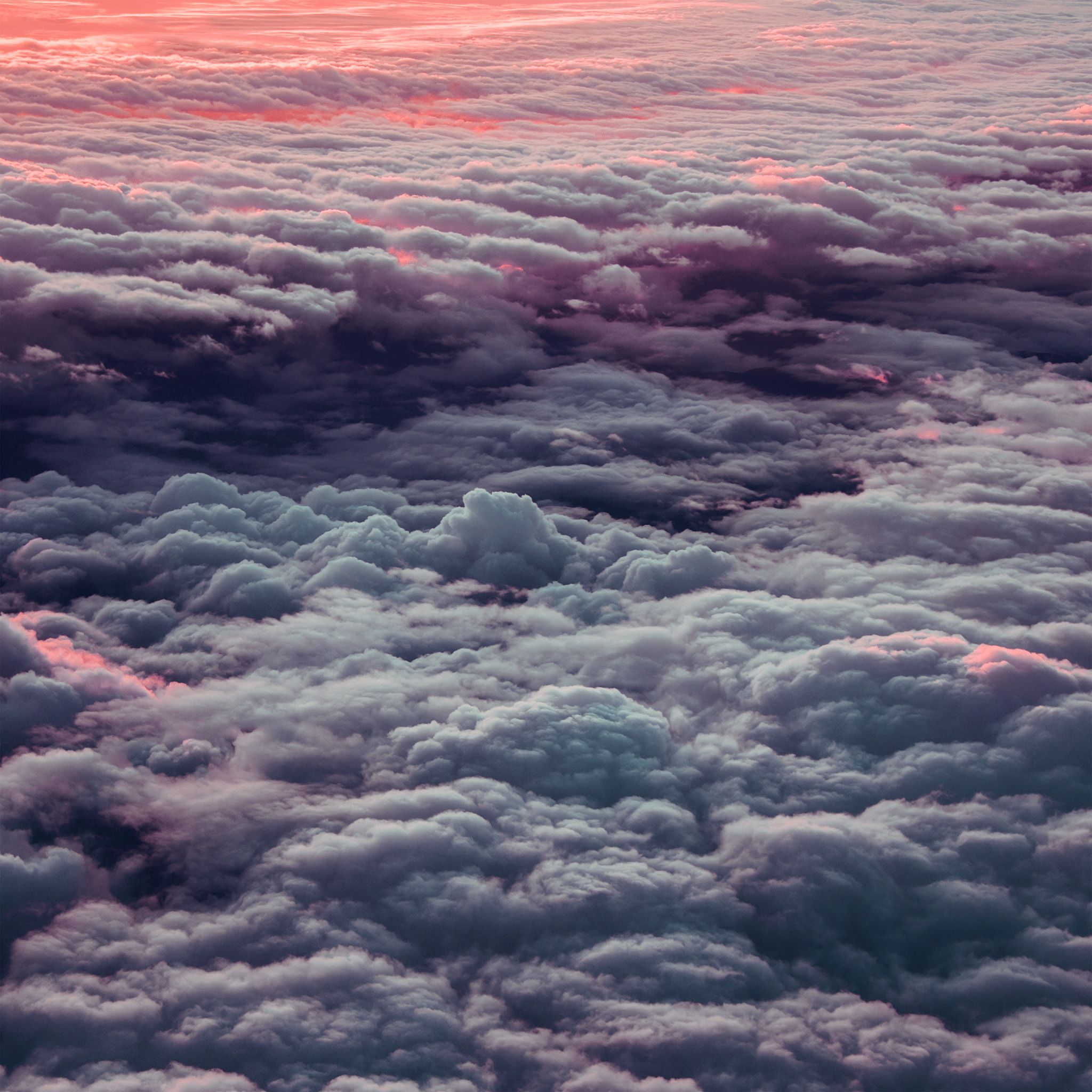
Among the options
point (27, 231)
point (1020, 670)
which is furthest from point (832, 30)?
point (1020, 670)

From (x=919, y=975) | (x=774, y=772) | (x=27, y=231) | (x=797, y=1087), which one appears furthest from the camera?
(x=27, y=231)

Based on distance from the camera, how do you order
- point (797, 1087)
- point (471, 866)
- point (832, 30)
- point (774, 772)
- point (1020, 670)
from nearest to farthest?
point (797, 1087), point (471, 866), point (774, 772), point (1020, 670), point (832, 30)

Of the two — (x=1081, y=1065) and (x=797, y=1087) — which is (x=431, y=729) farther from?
(x=1081, y=1065)

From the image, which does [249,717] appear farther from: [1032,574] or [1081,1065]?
[1032,574]

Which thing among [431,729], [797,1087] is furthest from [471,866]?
[797,1087]

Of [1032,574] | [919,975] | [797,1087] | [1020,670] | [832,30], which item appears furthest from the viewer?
[832,30]

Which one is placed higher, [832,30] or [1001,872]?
[832,30]

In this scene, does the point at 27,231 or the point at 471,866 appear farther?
the point at 27,231

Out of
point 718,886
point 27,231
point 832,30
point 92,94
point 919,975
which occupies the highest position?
point 832,30

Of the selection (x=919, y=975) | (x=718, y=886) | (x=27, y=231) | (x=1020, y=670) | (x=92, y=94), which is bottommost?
(x=919, y=975)
